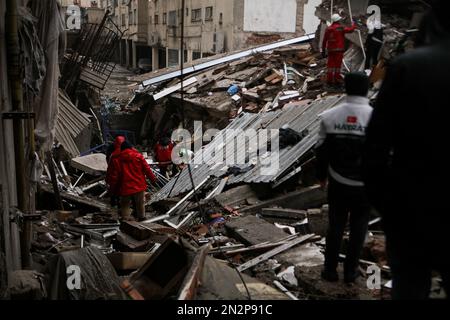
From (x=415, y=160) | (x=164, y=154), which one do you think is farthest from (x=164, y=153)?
(x=415, y=160)

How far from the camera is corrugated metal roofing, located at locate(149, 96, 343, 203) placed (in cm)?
739

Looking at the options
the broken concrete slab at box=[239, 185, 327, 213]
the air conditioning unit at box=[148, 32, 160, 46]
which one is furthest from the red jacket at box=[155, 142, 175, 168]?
the air conditioning unit at box=[148, 32, 160, 46]

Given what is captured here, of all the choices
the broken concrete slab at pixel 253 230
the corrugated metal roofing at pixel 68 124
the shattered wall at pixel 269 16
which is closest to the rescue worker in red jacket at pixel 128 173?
the corrugated metal roofing at pixel 68 124

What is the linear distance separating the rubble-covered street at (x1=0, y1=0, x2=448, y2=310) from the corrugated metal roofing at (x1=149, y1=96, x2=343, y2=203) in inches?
1.6

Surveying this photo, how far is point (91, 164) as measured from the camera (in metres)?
12.8

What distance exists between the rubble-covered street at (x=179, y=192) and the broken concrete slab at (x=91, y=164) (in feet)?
0.11

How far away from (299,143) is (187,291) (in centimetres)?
503

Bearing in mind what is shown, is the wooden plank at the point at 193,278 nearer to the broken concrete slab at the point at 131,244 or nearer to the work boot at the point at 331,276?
the work boot at the point at 331,276

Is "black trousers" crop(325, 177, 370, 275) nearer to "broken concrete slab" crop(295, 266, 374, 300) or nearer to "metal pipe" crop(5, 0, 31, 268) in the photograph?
"broken concrete slab" crop(295, 266, 374, 300)

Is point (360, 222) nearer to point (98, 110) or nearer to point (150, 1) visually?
point (98, 110)

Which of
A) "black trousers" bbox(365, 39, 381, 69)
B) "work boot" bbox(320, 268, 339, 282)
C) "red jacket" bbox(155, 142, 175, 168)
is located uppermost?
"black trousers" bbox(365, 39, 381, 69)

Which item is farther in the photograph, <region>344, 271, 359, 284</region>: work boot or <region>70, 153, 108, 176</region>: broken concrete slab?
<region>70, 153, 108, 176</region>: broken concrete slab

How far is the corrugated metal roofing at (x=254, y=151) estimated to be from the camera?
7.39 m

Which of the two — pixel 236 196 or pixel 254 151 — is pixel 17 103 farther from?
pixel 254 151
